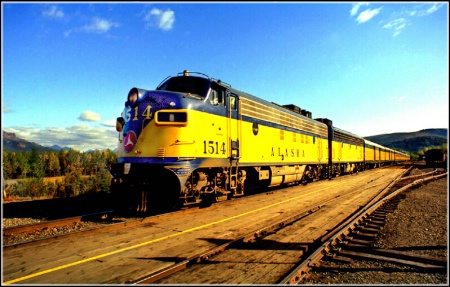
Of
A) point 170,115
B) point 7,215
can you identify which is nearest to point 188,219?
point 170,115

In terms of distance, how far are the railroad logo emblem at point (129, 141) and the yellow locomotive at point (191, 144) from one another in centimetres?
3

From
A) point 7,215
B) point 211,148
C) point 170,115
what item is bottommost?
point 7,215

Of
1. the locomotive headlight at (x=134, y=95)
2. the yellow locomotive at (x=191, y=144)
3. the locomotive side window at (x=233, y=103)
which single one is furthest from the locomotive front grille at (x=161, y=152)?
the locomotive side window at (x=233, y=103)

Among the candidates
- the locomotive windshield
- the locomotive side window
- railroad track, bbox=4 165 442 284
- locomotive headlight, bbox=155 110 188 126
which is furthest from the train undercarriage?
the locomotive windshield

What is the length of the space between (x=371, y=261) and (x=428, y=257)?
1100mm

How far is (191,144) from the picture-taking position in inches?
321

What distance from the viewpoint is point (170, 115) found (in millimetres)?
7938

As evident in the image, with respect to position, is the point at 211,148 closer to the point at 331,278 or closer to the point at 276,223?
the point at 276,223

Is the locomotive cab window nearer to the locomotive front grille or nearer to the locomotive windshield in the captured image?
the locomotive windshield

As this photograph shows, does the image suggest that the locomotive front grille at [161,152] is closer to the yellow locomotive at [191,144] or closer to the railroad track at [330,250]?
the yellow locomotive at [191,144]

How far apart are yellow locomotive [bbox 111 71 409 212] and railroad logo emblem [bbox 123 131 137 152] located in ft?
0.10

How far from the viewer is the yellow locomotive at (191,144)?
793cm

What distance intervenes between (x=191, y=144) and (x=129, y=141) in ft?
A: 6.48

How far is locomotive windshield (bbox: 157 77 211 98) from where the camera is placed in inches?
360
